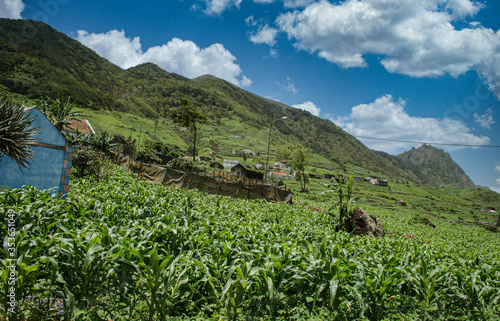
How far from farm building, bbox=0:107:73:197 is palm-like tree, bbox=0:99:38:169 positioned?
73 centimetres

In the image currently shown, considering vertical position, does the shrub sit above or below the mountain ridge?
below

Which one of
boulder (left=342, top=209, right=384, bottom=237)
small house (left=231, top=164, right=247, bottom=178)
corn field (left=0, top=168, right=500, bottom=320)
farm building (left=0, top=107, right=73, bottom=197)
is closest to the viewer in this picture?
corn field (left=0, top=168, right=500, bottom=320)

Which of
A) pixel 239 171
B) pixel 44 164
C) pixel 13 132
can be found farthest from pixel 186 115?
pixel 13 132

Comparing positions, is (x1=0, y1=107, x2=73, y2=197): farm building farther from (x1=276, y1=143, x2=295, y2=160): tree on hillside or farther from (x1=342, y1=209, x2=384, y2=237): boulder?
(x1=276, y1=143, x2=295, y2=160): tree on hillside

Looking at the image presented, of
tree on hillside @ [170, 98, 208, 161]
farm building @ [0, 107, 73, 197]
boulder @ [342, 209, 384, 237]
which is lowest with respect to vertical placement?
boulder @ [342, 209, 384, 237]

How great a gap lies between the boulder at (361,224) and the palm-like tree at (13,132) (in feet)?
41.6

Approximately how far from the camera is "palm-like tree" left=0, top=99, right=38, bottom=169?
7.28m

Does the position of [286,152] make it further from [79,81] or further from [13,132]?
[79,81]

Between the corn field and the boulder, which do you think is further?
the boulder

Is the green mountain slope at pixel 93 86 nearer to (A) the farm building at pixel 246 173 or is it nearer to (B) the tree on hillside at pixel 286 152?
(A) the farm building at pixel 246 173

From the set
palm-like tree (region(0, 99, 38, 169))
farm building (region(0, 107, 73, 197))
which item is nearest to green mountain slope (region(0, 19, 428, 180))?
farm building (region(0, 107, 73, 197))

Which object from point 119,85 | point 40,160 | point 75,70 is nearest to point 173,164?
point 40,160

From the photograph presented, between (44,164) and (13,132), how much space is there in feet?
6.90

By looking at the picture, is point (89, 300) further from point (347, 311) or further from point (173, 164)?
point (173, 164)
